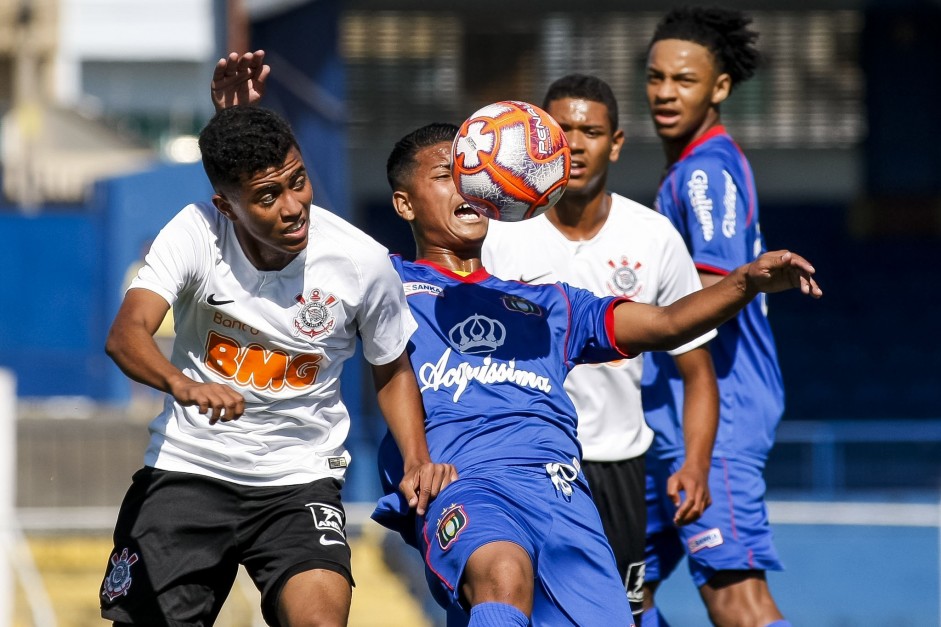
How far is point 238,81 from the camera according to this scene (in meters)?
4.41

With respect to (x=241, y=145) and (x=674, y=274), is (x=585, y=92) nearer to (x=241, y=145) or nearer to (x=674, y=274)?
(x=674, y=274)

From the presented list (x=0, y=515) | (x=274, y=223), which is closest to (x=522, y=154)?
(x=274, y=223)

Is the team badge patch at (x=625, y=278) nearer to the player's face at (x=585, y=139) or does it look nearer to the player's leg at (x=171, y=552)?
the player's face at (x=585, y=139)

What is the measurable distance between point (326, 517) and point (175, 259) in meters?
0.85

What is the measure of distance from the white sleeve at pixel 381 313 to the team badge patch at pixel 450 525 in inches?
21.7

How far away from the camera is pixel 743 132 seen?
73.6 ft

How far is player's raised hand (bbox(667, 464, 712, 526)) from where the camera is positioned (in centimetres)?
439

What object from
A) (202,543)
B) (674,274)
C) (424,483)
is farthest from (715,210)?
(202,543)

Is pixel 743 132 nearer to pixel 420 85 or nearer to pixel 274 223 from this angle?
pixel 420 85

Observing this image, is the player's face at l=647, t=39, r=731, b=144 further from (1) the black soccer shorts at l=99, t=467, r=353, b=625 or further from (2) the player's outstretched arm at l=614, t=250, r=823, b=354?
(1) the black soccer shorts at l=99, t=467, r=353, b=625

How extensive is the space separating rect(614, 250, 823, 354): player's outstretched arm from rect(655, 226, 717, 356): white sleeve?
25.0 inches

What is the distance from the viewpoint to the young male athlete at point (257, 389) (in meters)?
3.91

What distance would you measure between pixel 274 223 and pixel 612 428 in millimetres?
1409

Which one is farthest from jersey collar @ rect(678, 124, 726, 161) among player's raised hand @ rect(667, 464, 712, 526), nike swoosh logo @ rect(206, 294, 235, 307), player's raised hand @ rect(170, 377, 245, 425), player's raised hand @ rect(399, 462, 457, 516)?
player's raised hand @ rect(170, 377, 245, 425)
